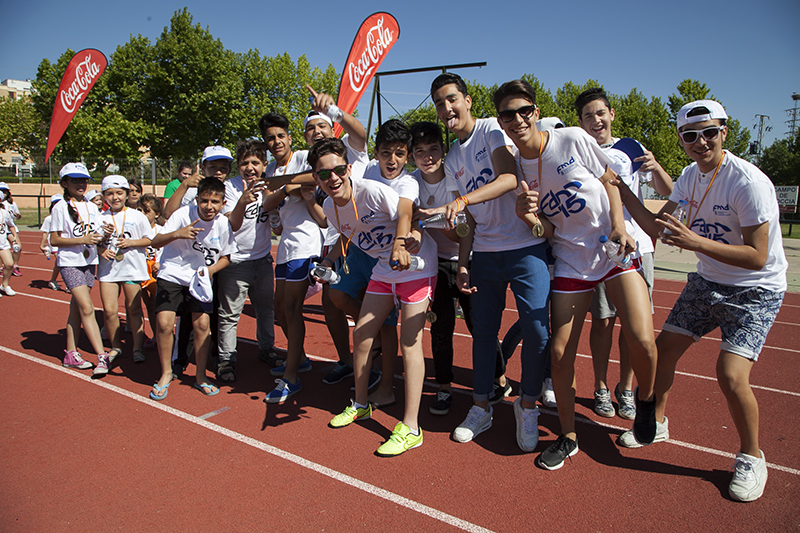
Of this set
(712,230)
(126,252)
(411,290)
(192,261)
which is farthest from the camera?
(126,252)

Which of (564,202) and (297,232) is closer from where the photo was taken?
(564,202)

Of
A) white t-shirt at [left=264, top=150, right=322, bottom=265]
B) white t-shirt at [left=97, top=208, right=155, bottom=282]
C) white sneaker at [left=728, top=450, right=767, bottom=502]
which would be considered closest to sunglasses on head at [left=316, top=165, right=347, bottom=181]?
white t-shirt at [left=264, top=150, right=322, bottom=265]

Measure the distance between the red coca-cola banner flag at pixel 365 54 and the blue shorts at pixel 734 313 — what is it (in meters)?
10.6

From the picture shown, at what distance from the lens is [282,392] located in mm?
4066

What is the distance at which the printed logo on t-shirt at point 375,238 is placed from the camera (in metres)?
3.46

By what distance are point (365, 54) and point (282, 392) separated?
10.7 m

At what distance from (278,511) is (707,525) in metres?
2.19

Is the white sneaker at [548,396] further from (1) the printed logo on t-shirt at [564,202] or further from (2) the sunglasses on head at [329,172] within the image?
(2) the sunglasses on head at [329,172]

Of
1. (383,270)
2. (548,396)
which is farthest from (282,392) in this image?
(548,396)

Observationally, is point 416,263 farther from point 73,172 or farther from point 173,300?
point 73,172

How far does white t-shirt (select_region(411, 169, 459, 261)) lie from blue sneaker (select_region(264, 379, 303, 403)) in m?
1.68

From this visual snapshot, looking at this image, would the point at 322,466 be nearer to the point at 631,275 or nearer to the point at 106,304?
the point at 631,275

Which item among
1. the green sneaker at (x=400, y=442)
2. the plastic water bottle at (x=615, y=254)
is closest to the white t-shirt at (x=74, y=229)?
the green sneaker at (x=400, y=442)

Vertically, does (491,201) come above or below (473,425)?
above
